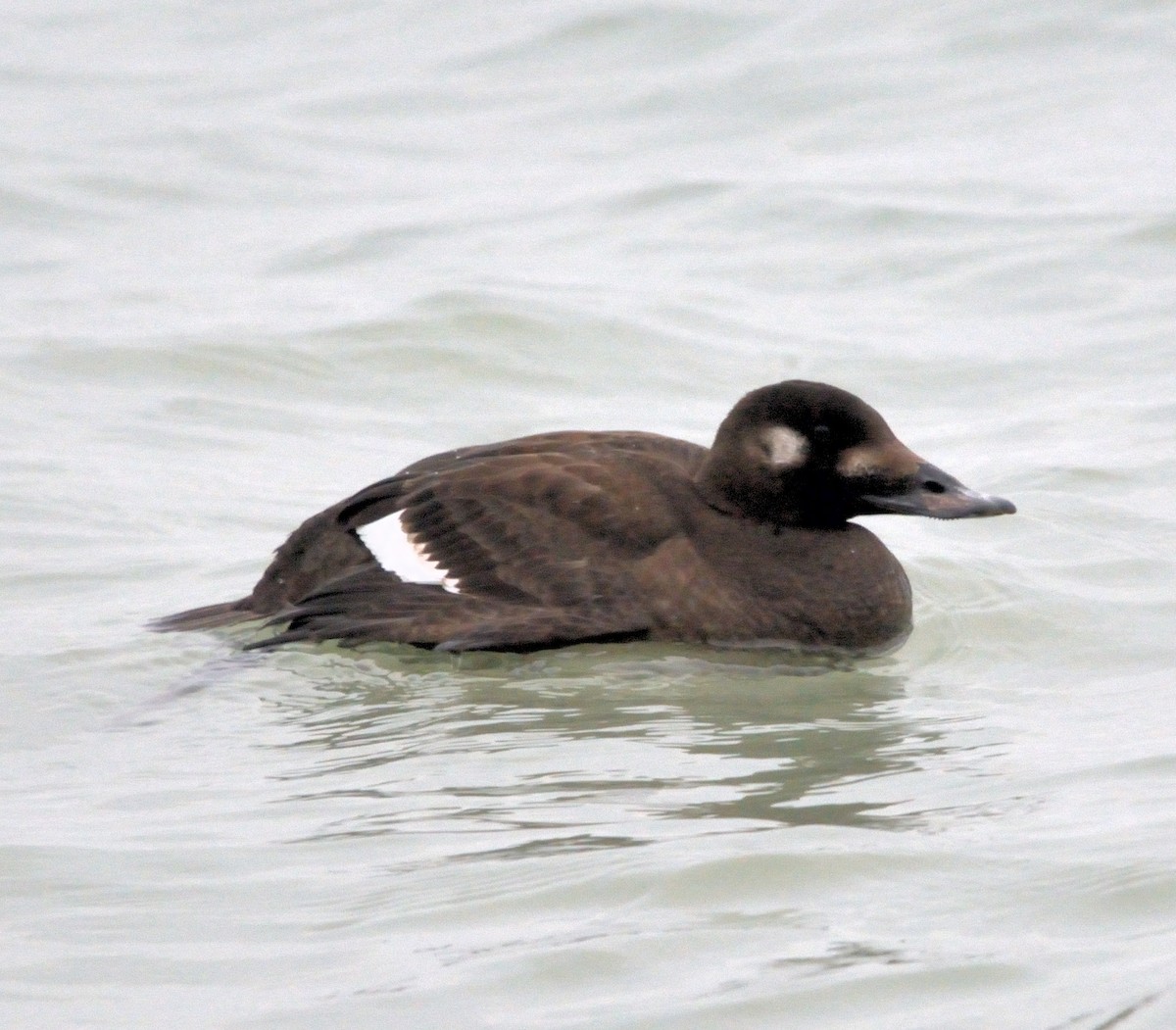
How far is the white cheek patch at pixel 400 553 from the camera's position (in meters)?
5.84

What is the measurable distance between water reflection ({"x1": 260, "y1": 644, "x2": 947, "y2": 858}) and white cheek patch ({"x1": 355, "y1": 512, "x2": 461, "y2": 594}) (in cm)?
22

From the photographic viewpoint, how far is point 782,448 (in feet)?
19.3

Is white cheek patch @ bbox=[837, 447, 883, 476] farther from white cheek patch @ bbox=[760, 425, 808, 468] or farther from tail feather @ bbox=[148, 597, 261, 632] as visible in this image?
tail feather @ bbox=[148, 597, 261, 632]

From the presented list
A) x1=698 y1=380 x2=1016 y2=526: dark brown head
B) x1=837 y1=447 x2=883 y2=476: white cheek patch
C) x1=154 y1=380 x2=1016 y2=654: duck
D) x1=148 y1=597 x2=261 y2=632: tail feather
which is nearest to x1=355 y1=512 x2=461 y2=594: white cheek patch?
x1=154 y1=380 x2=1016 y2=654: duck

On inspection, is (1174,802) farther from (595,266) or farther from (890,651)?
(595,266)

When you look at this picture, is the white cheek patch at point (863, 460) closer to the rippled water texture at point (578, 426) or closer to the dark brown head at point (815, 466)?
the dark brown head at point (815, 466)

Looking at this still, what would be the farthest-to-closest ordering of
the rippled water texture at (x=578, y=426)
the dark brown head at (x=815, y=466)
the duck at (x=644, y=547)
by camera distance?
the dark brown head at (x=815, y=466) → the duck at (x=644, y=547) → the rippled water texture at (x=578, y=426)

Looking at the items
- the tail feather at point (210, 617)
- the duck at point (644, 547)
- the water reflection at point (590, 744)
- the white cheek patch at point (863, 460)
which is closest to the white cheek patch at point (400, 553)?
the duck at point (644, 547)

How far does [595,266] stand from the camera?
35.0 ft

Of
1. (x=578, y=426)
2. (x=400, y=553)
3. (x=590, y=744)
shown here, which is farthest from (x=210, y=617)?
(x=578, y=426)

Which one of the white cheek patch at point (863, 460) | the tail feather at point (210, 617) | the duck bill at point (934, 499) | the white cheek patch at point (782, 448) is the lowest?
the tail feather at point (210, 617)

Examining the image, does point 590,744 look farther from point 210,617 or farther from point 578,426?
point 578,426

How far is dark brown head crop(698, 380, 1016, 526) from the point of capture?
230 inches

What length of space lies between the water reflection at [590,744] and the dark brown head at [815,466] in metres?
0.46
